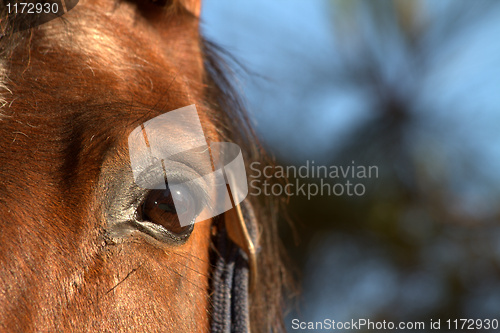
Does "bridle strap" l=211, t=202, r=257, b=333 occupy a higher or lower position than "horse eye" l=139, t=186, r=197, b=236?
lower

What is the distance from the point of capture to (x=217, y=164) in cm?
119

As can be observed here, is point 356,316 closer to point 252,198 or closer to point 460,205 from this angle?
point 460,205

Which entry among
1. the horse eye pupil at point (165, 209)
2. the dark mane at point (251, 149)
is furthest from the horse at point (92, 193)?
the dark mane at point (251, 149)

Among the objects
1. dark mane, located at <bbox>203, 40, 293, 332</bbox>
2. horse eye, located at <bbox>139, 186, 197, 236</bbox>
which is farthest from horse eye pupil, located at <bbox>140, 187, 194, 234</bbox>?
dark mane, located at <bbox>203, 40, 293, 332</bbox>

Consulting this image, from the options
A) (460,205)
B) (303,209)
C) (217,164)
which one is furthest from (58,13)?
(460,205)

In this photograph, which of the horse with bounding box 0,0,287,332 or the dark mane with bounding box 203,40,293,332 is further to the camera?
the dark mane with bounding box 203,40,293,332

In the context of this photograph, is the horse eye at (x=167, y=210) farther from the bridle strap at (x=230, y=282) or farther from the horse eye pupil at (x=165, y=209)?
the bridle strap at (x=230, y=282)

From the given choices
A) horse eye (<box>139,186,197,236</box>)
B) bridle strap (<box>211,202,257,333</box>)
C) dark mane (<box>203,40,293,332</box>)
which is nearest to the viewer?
horse eye (<box>139,186,197,236</box>)

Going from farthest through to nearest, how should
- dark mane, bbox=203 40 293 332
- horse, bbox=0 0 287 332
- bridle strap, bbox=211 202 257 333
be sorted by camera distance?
dark mane, bbox=203 40 293 332 → bridle strap, bbox=211 202 257 333 → horse, bbox=0 0 287 332

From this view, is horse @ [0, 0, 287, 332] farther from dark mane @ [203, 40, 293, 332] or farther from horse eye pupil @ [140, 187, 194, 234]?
Answer: dark mane @ [203, 40, 293, 332]

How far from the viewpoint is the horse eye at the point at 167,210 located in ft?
3.14

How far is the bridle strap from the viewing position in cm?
119

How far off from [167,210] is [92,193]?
160mm

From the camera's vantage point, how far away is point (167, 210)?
38.6 inches
